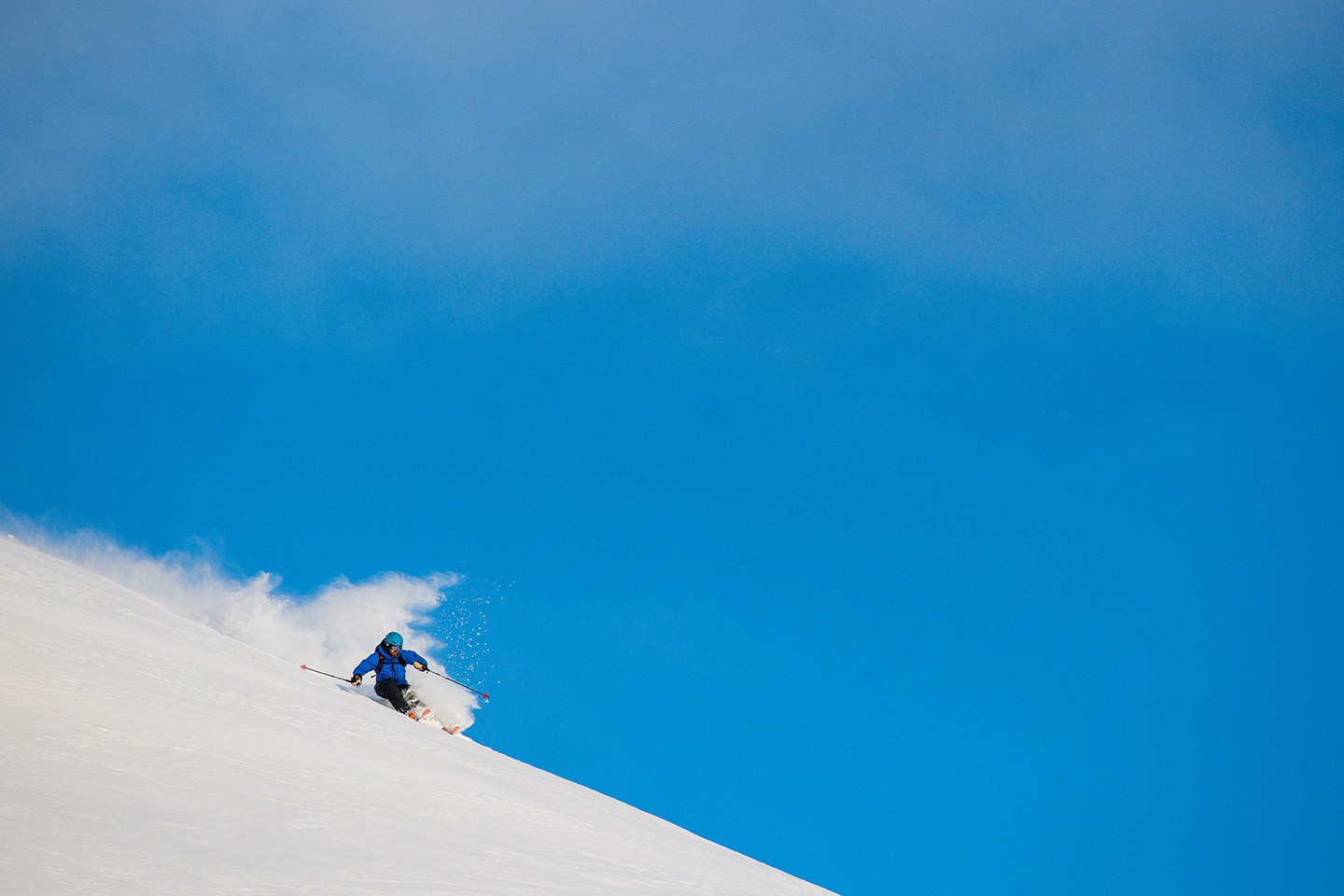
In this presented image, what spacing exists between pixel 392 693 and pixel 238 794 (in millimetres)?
9779

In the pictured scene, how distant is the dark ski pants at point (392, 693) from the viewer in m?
15.3

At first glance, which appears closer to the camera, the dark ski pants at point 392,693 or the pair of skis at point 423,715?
the pair of skis at point 423,715

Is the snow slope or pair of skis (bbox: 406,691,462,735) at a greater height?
pair of skis (bbox: 406,691,462,735)

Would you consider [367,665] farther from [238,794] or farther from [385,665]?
[238,794]

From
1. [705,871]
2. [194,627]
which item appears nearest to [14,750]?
[705,871]

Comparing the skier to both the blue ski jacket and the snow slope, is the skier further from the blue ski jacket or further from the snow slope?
the snow slope

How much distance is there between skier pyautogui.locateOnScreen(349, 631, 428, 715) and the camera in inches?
603

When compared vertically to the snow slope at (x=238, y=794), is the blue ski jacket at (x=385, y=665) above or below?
above

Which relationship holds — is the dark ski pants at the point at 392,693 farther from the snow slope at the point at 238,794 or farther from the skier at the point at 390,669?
the snow slope at the point at 238,794

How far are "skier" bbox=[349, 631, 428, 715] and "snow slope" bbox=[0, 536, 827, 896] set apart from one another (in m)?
3.16

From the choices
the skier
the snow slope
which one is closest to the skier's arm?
the skier

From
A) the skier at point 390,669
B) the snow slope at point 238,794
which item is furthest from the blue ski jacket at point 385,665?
the snow slope at point 238,794

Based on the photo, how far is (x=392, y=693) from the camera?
50.4ft

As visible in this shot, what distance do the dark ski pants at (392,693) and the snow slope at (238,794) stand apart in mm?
3145
